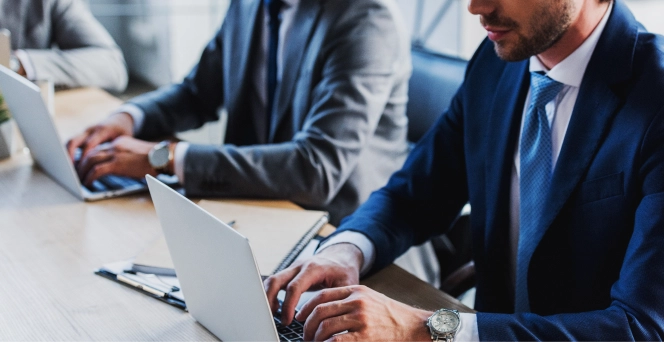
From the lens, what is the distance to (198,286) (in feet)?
3.43

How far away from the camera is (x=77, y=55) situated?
7.97 ft

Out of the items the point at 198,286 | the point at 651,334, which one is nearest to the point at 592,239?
the point at 651,334

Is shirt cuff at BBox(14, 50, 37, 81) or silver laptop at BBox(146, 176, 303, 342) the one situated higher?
silver laptop at BBox(146, 176, 303, 342)

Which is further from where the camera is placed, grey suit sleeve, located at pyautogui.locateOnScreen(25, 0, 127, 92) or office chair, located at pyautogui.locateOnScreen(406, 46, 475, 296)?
grey suit sleeve, located at pyautogui.locateOnScreen(25, 0, 127, 92)

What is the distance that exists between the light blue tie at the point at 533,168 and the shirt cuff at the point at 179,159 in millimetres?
741

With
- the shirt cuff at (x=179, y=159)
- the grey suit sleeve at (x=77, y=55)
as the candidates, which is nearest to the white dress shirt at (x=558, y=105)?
the shirt cuff at (x=179, y=159)

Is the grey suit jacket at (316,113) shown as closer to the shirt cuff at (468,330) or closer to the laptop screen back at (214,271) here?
the laptop screen back at (214,271)

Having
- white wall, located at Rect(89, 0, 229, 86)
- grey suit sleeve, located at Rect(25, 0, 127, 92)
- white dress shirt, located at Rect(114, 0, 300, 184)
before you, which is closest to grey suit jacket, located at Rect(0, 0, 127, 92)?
grey suit sleeve, located at Rect(25, 0, 127, 92)

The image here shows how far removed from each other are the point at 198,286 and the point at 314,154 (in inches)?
26.7

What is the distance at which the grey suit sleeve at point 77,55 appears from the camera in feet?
7.67

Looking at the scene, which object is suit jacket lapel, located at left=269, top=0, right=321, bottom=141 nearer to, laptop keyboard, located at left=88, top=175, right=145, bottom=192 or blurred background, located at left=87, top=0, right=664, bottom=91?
laptop keyboard, located at left=88, top=175, right=145, bottom=192

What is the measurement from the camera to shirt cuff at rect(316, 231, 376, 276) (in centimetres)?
128

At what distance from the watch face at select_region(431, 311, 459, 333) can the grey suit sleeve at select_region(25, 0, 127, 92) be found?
5.57 ft

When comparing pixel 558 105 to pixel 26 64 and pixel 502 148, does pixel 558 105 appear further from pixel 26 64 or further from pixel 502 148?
pixel 26 64
